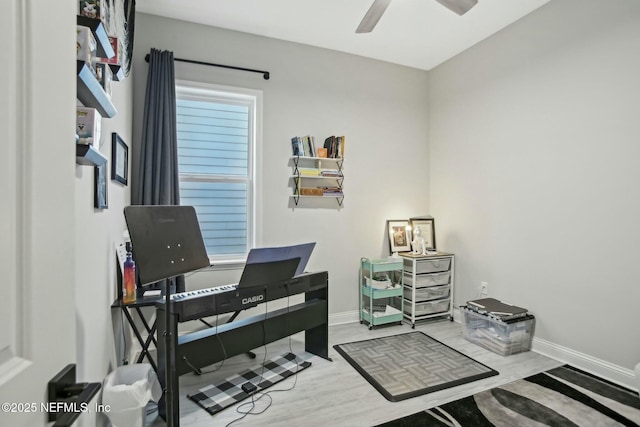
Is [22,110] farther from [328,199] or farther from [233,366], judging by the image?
[328,199]

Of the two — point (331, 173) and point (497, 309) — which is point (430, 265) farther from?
point (331, 173)

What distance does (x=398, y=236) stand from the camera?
3.81 meters

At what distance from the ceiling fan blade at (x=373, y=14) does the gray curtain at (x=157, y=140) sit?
1.68 metres

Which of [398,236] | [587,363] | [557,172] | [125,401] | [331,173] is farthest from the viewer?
[398,236]

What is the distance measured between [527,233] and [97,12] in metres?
3.38

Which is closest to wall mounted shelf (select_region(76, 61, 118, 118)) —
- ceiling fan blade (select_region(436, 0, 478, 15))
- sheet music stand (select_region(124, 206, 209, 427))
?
sheet music stand (select_region(124, 206, 209, 427))

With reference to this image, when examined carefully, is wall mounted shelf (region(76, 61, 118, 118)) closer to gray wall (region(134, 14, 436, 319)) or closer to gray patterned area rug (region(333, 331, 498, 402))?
gray wall (region(134, 14, 436, 319))

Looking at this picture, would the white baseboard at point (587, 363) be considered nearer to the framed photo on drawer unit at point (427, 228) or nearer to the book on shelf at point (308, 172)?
the framed photo on drawer unit at point (427, 228)

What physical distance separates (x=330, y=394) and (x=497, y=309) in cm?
175

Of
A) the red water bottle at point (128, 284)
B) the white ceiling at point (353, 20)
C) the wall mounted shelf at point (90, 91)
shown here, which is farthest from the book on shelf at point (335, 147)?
the wall mounted shelf at point (90, 91)

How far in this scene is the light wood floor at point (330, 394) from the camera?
194 cm

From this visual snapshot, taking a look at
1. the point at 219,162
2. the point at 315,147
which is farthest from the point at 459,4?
the point at 219,162

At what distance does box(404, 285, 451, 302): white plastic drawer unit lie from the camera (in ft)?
11.6

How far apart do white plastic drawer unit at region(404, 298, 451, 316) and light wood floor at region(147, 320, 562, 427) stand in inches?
19.4
